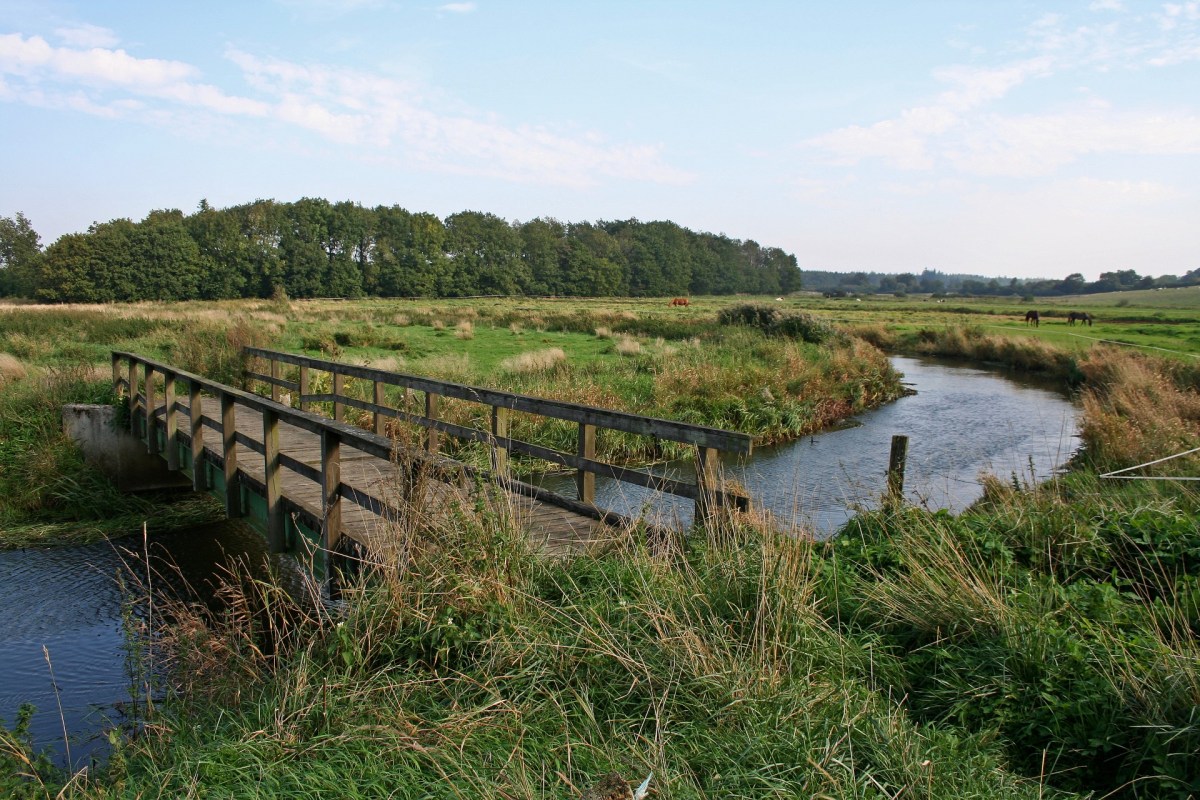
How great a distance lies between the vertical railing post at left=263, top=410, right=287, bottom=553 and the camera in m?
7.64

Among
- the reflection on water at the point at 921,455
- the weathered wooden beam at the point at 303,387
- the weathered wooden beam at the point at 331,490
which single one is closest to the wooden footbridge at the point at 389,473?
the weathered wooden beam at the point at 331,490

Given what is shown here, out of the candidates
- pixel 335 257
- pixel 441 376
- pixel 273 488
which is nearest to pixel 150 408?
pixel 273 488

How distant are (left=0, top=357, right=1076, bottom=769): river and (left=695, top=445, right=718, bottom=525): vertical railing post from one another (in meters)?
0.27

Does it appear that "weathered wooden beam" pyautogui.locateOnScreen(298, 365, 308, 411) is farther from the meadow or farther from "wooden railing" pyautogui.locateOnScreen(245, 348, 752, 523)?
the meadow

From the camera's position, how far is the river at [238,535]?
7078 millimetres

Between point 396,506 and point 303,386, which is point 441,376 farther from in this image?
point 396,506

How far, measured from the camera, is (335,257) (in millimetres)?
103125

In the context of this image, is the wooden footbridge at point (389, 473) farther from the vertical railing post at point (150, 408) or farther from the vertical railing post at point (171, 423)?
the vertical railing post at point (150, 408)

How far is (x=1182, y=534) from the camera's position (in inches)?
264

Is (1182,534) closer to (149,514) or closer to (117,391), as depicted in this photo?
(149,514)

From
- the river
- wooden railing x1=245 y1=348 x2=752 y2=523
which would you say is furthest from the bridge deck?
the river

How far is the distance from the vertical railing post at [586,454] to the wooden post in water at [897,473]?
269cm

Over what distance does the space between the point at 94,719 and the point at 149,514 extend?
700 centimetres

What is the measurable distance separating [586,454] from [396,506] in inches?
89.1
